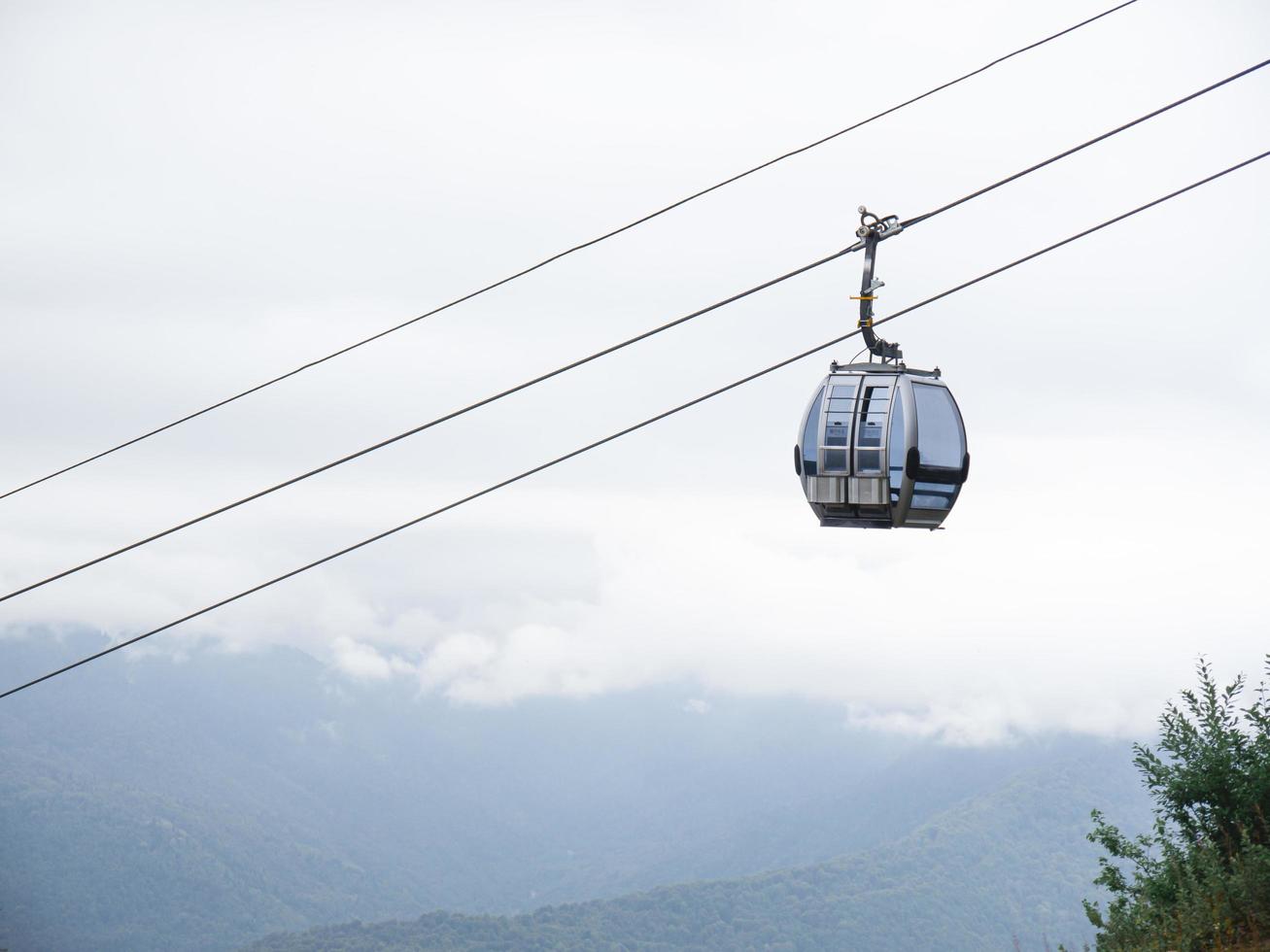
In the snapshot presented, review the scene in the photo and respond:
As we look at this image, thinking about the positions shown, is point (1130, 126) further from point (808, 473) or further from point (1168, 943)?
point (1168, 943)

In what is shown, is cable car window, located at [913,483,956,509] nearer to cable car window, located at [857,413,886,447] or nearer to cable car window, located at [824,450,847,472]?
cable car window, located at [857,413,886,447]

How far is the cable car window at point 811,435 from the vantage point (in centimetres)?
1157

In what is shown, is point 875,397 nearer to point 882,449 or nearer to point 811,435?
point 882,449

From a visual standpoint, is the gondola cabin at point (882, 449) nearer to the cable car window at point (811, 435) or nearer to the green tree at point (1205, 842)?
the cable car window at point (811, 435)

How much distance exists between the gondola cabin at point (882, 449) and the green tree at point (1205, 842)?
4.30 m

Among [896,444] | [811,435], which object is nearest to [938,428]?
[896,444]

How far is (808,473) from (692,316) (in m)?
2.10

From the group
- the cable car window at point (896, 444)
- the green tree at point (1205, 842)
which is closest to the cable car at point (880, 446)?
the cable car window at point (896, 444)

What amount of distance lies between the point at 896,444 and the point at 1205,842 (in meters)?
6.31

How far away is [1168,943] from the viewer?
12.2 m

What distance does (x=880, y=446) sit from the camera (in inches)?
444

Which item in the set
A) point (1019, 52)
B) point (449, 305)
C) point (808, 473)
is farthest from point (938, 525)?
point (449, 305)

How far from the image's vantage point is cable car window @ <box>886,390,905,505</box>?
1126 cm

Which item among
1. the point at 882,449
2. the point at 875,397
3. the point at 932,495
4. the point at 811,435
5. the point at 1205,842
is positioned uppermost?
the point at 875,397
